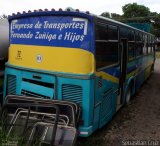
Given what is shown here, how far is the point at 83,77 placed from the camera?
19.7ft

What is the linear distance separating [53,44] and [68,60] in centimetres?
52

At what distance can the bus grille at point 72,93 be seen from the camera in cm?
613

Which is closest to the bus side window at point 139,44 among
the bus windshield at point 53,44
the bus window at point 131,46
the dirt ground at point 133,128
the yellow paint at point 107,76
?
the bus window at point 131,46

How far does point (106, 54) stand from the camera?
22.7 ft

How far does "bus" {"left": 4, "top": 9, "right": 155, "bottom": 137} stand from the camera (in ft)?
19.8

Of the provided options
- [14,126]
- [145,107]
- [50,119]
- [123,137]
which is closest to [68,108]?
[50,119]

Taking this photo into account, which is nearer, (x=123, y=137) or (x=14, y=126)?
(x=14, y=126)

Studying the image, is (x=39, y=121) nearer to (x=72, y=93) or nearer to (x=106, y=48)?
(x=72, y=93)

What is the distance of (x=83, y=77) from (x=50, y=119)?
3.51 feet

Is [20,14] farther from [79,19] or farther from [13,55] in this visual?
[79,19]

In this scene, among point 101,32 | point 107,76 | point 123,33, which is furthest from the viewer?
point 123,33

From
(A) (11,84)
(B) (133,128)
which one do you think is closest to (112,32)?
(B) (133,128)

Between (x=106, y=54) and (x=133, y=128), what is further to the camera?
(x=133, y=128)

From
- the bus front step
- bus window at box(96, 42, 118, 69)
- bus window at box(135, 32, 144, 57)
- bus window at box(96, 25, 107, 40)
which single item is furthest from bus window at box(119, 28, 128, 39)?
the bus front step
